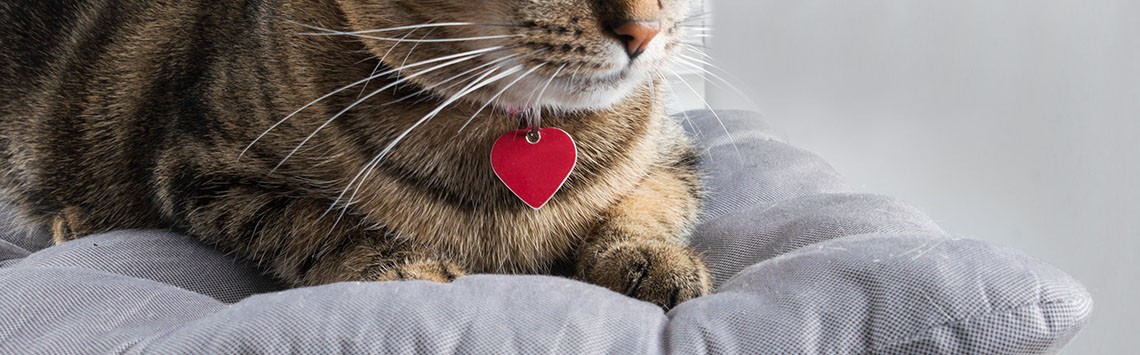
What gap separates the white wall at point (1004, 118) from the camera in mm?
1267

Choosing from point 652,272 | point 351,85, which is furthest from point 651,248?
point 351,85

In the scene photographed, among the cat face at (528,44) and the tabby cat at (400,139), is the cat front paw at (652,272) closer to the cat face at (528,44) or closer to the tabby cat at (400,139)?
the tabby cat at (400,139)

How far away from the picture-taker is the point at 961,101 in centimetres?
146

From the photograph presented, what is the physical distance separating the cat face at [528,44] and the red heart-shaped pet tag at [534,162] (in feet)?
0.14

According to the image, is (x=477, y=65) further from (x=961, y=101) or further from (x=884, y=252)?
(x=961, y=101)

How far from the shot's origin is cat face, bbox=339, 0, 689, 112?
76 centimetres

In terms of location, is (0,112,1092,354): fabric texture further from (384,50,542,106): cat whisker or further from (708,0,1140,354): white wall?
(708,0,1140,354): white wall

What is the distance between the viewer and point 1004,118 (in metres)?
1.41

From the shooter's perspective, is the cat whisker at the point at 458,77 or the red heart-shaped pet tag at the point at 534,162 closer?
the cat whisker at the point at 458,77

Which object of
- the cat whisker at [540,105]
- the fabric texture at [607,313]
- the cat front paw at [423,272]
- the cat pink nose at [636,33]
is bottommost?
the cat front paw at [423,272]

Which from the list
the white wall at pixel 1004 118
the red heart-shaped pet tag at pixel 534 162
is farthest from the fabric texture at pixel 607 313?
the white wall at pixel 1004 118

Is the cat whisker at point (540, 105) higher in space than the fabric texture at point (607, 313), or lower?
higher

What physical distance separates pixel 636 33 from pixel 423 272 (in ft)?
1.04

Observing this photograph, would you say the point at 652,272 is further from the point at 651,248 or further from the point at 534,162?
the point at 534,162
